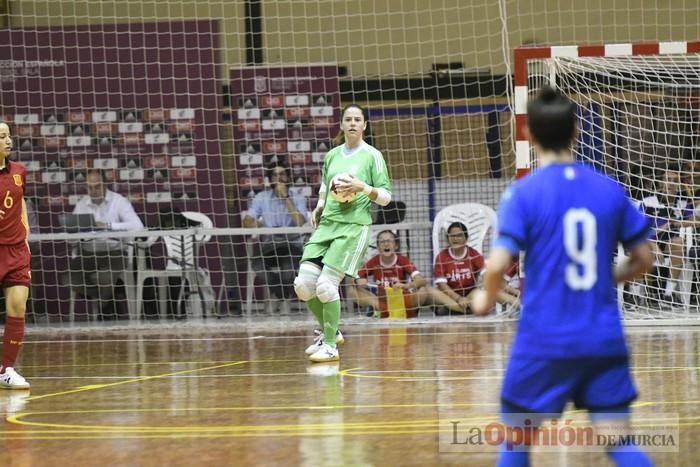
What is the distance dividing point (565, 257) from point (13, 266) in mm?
4977

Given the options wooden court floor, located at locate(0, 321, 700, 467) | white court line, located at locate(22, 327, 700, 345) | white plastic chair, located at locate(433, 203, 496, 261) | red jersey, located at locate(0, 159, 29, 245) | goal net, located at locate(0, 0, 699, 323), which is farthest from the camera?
goal net, located at locate(0, 0, 699, 323)

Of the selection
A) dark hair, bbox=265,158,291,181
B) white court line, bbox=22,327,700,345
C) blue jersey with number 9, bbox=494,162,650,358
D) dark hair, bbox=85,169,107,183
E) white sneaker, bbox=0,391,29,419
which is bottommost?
white court line, bbox=22,327,700,345

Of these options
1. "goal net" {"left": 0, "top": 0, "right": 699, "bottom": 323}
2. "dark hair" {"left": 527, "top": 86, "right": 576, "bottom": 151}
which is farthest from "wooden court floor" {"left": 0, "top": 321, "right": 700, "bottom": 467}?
"goal net" {"left": 0, "top": 0, "right": 699, "bottom": 323}

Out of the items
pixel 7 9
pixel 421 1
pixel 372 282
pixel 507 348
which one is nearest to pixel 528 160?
pixel 507 348

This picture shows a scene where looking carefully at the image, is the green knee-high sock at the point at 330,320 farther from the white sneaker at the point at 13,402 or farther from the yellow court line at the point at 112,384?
the white sneaker at the point at 13,402

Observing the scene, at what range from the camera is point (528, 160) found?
1024 cm

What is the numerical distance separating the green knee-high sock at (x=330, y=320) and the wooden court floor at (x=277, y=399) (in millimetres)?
240

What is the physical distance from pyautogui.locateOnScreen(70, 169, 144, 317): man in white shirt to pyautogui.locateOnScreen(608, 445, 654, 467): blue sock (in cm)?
1058

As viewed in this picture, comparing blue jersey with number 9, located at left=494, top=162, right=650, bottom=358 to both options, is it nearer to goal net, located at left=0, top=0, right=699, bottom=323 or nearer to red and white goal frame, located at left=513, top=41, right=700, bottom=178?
red and white goal frame, located at left=513, top=41, right=700, bottom=178

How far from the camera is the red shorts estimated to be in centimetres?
760

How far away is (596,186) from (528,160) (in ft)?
22.4

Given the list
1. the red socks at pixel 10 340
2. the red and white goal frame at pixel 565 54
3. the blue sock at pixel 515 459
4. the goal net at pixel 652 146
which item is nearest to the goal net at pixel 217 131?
the goal net at pixel 652 146

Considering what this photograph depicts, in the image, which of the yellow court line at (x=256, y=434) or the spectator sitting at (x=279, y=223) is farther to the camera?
the spectator sitting at (x=279, y=223)

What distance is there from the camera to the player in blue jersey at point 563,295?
3418mm
